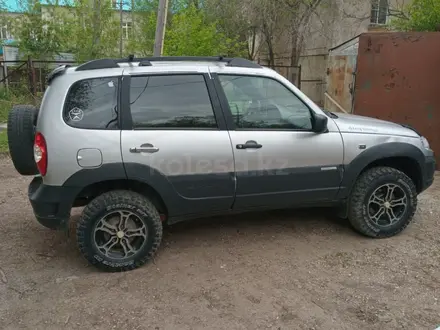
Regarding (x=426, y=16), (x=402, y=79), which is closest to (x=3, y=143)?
(x=402, y=79)

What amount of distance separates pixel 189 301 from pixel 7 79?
47.9ft

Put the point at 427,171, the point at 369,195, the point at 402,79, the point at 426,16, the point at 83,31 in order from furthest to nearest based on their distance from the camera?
1. the point at 83,31
2. the point at 426,16
3. the point at 402,79
4. the point at 427,171
5. the point at 369,195

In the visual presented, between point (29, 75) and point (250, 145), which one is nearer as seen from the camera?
point (250, 145)

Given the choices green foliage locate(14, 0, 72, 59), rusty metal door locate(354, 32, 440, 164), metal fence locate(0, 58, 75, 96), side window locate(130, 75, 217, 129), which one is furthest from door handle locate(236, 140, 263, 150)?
green foliage locate(14, 0, 72, 59)

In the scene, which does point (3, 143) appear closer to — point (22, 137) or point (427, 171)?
point (22, 137)

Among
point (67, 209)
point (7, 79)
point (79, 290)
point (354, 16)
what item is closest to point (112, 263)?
point (79, 290)

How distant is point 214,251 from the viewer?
12.9 feet

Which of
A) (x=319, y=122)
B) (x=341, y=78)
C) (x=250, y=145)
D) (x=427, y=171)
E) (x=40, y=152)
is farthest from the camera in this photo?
(x=341, y=78)

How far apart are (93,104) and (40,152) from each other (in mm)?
588

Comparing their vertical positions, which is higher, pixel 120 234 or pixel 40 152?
pixel 40 152

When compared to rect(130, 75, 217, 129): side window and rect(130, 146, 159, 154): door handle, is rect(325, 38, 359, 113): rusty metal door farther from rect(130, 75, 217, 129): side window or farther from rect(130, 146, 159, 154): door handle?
rect(130, 146, 159, 154): door handle

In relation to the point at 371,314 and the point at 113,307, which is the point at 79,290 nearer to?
the point at 113,307

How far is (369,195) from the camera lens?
13.5 ft

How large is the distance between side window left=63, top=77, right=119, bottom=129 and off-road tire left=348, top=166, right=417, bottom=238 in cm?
251
